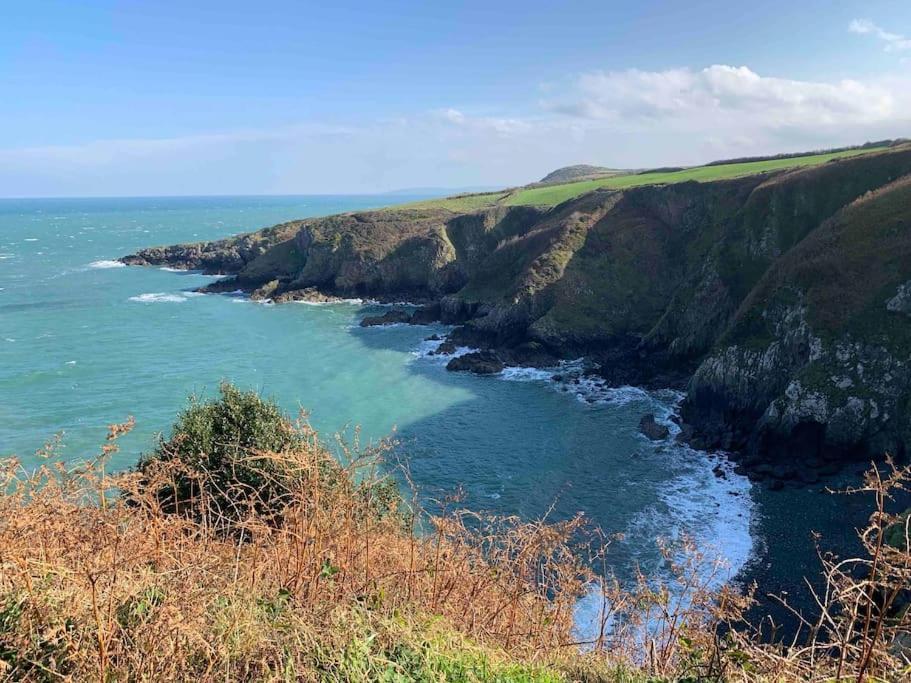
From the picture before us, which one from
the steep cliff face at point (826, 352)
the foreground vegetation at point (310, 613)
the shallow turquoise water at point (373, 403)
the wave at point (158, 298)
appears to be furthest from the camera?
the wave at point (158, 298)

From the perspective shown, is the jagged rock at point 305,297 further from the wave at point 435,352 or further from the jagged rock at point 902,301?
the jagged rock at point 902,301

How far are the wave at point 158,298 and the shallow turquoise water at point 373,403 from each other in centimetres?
80

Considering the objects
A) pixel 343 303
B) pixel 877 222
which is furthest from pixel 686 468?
pixel 343 303

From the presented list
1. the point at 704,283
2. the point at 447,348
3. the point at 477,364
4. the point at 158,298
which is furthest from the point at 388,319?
the point at 158,298

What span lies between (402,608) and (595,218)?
67.5 m

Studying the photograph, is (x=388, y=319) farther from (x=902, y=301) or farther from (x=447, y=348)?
(x=902, y=301)

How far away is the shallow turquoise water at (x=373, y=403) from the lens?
28.8 meters

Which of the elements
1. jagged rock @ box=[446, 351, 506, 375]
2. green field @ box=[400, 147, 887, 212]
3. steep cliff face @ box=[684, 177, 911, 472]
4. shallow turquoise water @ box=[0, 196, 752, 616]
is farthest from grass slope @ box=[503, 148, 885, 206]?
jagged rock @ box=[446, 351, 506, 375]

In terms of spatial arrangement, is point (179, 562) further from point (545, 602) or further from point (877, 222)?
point (877, 222)

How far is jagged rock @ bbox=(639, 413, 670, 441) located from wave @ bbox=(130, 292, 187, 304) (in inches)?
2547

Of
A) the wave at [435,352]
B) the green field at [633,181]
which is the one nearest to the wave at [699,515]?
the wave at [435,352]

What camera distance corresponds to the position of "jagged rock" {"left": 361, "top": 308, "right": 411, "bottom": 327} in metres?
65.4

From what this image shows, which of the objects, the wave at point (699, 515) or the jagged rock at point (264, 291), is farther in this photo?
the jagged rock at point (264, 291)

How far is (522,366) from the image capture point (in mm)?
50656
